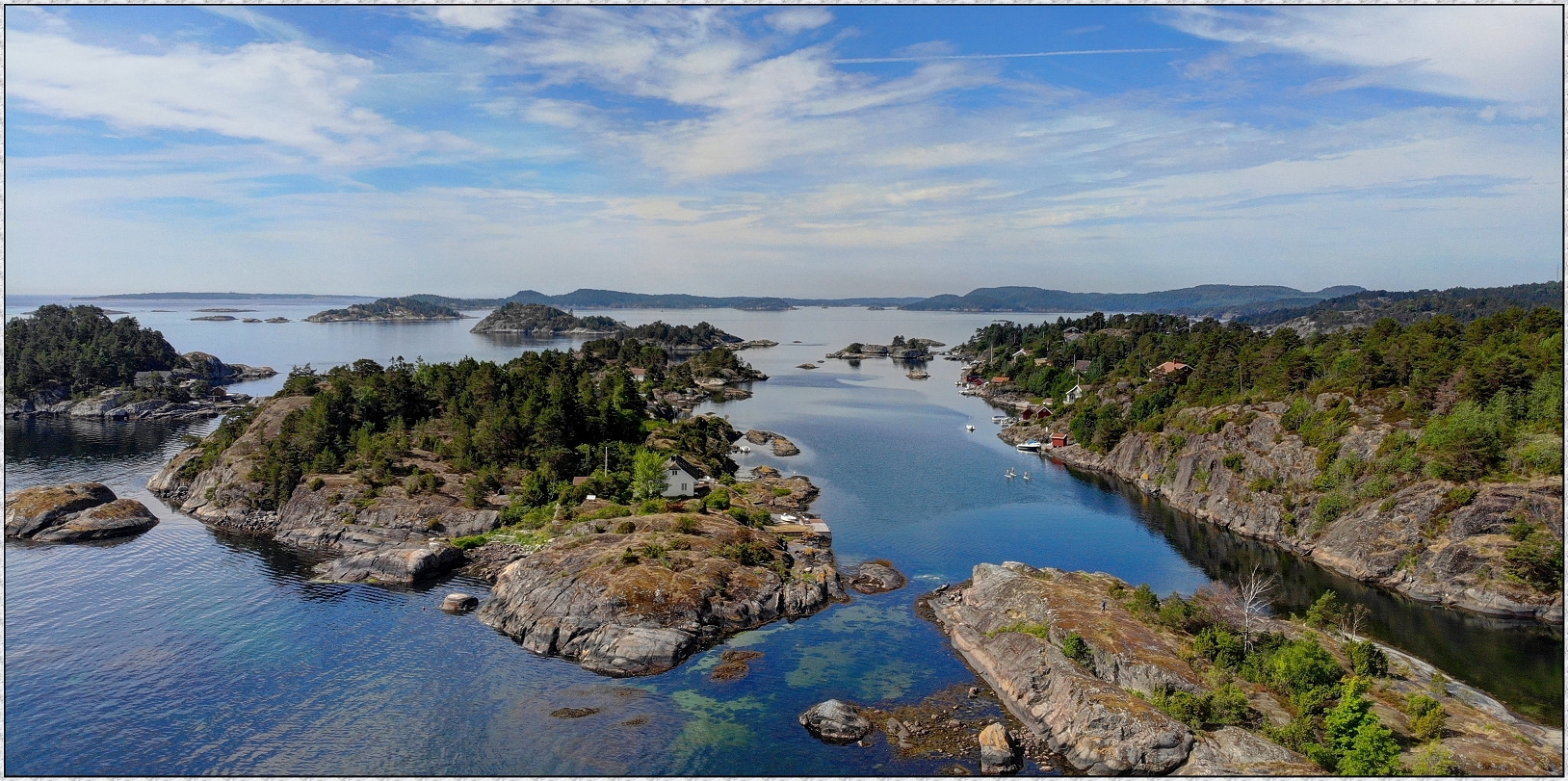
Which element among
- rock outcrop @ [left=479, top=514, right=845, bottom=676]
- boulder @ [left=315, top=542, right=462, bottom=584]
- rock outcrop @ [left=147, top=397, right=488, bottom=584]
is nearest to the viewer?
rock outcrop @ [left=479, top=514, right=845, bottom=676]

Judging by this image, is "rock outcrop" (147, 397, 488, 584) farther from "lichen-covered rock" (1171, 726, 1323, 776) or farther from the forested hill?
the forested hill

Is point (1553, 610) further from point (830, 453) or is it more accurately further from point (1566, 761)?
point (830, 453)

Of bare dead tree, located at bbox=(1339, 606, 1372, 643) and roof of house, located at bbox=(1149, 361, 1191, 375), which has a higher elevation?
roof of house, located at bbox=(1149, 361, 1191, 375)

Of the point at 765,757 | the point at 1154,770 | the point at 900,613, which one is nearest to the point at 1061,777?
the point at 1154,770

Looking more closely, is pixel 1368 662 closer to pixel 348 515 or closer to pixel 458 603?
pixel 458 603

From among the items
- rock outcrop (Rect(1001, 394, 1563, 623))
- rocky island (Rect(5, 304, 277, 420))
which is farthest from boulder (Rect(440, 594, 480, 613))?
rocky island (Rect(5, 304, 277, 420))

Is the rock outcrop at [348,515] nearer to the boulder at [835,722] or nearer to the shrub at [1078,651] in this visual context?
the boulder at [835,722]

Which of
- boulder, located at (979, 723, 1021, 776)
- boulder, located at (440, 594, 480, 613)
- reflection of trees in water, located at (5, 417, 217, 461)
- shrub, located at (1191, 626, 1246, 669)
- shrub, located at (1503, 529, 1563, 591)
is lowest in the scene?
boulder, located at (979, 723, 1021, 776)
